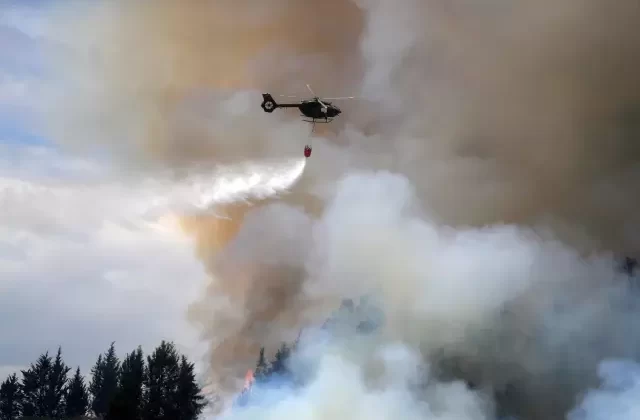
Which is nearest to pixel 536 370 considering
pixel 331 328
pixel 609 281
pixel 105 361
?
pixel 609 281

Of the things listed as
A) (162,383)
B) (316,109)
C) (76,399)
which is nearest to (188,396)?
(162,383)

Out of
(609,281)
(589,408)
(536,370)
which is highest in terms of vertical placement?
(609,281)

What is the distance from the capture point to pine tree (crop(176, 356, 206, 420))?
5903cm

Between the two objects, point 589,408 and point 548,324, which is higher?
point 548,324

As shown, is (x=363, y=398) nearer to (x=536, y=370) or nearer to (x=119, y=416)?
(x=536, y=370)

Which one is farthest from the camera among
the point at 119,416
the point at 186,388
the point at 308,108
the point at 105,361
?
the point at 105,361

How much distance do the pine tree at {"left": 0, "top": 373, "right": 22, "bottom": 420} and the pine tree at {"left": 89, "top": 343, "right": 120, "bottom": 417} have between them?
358 inches

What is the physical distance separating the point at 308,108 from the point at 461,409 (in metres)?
26.5

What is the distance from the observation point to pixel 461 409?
47.3 metres

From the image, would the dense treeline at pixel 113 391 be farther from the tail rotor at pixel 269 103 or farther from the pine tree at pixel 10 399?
the tail rotor at pixel 269 103

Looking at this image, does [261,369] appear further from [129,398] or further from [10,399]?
[10,399]

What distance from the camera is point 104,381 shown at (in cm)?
8088

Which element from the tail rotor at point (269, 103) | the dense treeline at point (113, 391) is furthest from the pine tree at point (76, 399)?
the tail rotor at point (269, 103)

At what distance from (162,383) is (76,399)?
2078 cm
